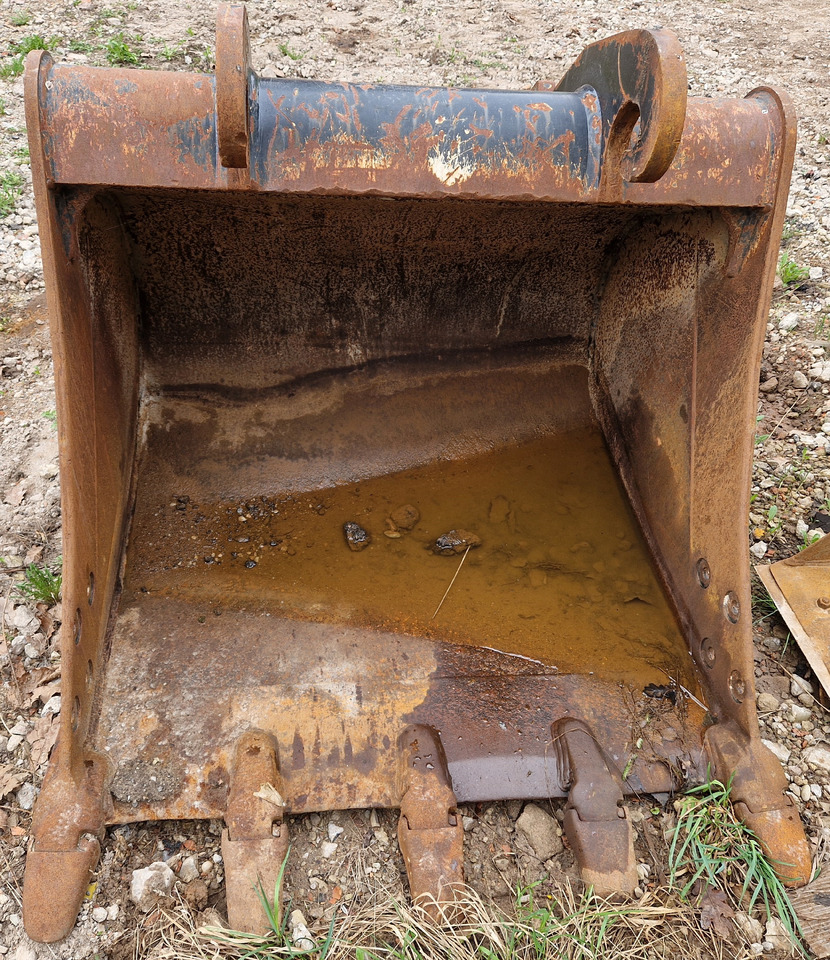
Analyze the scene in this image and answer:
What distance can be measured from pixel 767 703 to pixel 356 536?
4.27ft

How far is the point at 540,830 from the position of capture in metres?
1.51

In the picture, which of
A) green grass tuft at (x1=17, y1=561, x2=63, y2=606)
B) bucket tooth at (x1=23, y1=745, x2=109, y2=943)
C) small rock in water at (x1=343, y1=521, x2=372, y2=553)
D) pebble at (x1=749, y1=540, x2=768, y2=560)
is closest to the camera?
bucket tooth at (x1=23, y1=745, x2=109, y2=943)

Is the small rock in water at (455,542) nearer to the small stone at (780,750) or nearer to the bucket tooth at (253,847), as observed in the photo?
the bucket tooth at (253,847)

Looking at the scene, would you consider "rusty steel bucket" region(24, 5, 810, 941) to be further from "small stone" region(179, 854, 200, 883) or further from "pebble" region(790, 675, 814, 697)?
"pebble" region(790, 675, 814, 697)

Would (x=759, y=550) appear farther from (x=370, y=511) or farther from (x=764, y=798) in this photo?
(x=370, y=511)

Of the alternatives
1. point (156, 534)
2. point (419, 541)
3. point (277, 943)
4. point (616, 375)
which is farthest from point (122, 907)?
→ point (616, 375)

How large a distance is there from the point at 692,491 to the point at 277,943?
152cm

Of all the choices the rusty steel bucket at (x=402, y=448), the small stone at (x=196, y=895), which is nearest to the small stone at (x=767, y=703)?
the rusty steel bucket at (x=402, y=448)

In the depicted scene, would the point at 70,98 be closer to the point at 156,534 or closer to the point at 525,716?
the point at 156,534

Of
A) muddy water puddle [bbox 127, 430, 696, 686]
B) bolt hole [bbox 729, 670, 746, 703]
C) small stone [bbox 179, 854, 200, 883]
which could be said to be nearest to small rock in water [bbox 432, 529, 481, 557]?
muddy water puddle [bbox 127, 430, 696, 686]

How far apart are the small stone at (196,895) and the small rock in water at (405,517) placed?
1.09 meters

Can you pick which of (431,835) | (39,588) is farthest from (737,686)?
(39,588)

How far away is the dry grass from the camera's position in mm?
1298

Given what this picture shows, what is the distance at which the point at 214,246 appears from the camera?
1.98m
